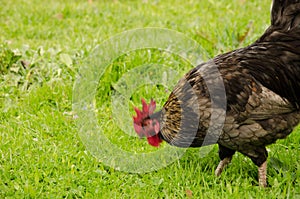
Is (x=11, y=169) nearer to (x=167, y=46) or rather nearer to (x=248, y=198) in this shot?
(x=248, y=198)

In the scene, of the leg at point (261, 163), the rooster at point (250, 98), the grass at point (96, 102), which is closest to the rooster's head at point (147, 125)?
the rooster at point (250, 98)

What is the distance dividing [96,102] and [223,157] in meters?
1.75

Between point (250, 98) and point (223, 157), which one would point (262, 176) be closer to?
point (223, 157)

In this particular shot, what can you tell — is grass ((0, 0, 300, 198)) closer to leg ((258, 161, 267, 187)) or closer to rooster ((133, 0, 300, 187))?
leg ((258, 161, 267, 187))

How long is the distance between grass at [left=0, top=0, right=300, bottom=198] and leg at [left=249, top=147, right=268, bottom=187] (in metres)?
0.07

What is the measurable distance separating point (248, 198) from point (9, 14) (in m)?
5.66

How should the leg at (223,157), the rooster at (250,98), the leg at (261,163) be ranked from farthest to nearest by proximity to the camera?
the leg at (223,157) → the leg at (261,163) → the rooster at (250,98)

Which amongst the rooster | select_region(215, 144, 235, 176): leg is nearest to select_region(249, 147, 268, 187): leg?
the rooster

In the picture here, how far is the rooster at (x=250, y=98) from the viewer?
3.69 m

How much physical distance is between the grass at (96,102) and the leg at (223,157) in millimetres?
60

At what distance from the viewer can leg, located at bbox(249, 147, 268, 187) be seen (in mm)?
3838

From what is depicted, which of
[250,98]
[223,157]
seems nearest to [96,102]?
[223,157]

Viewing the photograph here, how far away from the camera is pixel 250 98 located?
3701mm

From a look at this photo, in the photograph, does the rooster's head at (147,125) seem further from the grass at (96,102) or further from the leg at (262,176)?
the leg at (262,176)
